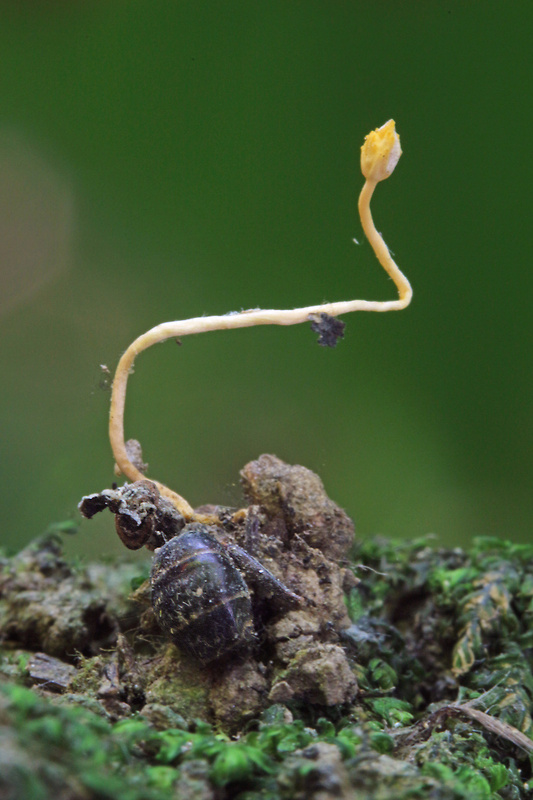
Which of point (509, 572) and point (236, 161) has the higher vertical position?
point (236, 161)

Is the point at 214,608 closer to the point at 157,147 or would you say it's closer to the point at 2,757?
the point at 2,757

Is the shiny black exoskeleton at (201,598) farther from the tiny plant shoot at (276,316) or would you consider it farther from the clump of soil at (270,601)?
the tiny plant shoot at (276,316)

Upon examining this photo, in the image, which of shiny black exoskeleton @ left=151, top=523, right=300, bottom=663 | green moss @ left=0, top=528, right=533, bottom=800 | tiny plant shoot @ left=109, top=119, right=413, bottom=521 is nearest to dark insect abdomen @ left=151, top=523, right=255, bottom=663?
shiny black exoskeleton @ left=151, top=523, right=300, bottom=663

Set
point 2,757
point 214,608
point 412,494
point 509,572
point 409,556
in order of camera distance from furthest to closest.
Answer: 1. point 412,494
2. point 409,556
3. point 509,572
4. point 214,608
5. point 2,757

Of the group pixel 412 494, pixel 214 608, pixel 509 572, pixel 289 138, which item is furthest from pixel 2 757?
pixel 289 138

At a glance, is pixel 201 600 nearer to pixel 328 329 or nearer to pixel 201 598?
pixel 201 598

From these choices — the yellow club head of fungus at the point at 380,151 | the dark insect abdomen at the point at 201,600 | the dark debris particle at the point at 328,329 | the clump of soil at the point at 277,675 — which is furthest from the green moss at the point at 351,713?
the yellow club head of fungus at the point at 380,151
